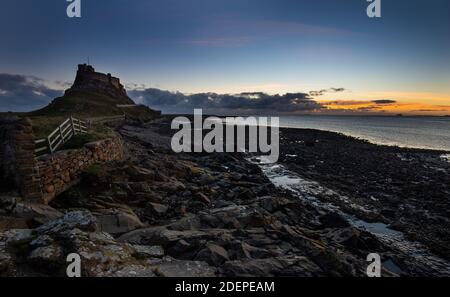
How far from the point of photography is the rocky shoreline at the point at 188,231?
730cm

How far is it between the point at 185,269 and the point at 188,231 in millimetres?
2861

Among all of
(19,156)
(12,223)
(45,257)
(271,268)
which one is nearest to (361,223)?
(271,268)

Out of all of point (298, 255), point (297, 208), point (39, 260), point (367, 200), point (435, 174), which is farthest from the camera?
point (435, 174)

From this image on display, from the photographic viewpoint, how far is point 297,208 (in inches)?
647

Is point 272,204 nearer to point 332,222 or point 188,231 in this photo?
point 332,222

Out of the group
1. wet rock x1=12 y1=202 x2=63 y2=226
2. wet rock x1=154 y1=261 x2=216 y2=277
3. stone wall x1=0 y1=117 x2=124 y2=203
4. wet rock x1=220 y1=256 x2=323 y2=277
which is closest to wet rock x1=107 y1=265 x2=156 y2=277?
wet rock x1=154 y1=261 x2=216 y2=277

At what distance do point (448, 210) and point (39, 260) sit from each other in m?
22.8

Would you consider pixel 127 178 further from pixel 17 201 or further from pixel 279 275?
pixel 279 275

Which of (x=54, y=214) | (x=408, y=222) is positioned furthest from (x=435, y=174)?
(x=54, y=214)

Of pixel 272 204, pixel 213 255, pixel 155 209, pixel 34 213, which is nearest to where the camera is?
pixel 213 255

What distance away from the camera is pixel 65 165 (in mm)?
13914

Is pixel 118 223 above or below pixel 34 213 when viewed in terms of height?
below

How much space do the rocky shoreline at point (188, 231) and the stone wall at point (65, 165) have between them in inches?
19.8

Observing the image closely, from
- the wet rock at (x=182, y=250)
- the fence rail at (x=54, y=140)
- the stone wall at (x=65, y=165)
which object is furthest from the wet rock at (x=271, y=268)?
the fence rail at (x=54, y=140)
